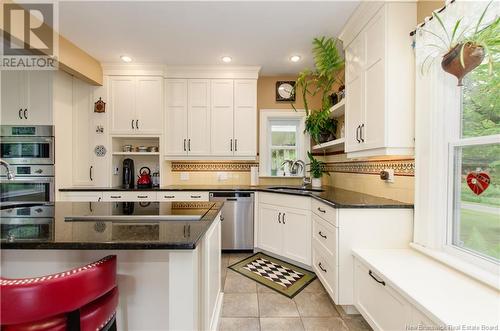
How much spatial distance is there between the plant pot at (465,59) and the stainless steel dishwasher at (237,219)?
233 cm

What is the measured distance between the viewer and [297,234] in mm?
2701

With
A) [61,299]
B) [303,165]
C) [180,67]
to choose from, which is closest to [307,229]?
[303,165]

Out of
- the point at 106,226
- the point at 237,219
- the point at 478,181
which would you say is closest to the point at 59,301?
the point at 106,226

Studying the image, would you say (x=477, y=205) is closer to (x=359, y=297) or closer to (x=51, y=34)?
(x=359, y=297)

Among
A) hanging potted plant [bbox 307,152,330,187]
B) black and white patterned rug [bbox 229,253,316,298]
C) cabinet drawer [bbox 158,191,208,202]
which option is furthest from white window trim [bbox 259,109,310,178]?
black and white patterned rug [bbox 229,253,316,298]

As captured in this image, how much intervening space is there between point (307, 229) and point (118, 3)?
112 inches

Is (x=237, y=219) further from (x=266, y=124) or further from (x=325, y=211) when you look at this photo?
(x=266, y=124)

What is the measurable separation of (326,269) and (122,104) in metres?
3.31

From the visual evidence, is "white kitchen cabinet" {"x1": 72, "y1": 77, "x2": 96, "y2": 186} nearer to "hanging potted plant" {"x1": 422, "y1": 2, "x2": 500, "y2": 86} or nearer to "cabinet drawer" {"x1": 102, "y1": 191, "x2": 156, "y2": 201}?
"cabinet drawer" {"x1": 102, "y1": 191, "x2": 156, "y2": 201}

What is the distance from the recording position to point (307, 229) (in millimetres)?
2605

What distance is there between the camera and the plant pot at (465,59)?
1.26m

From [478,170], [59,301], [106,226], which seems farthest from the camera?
[478,170]

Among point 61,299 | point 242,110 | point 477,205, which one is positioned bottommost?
point 61,299

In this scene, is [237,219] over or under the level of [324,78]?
under
